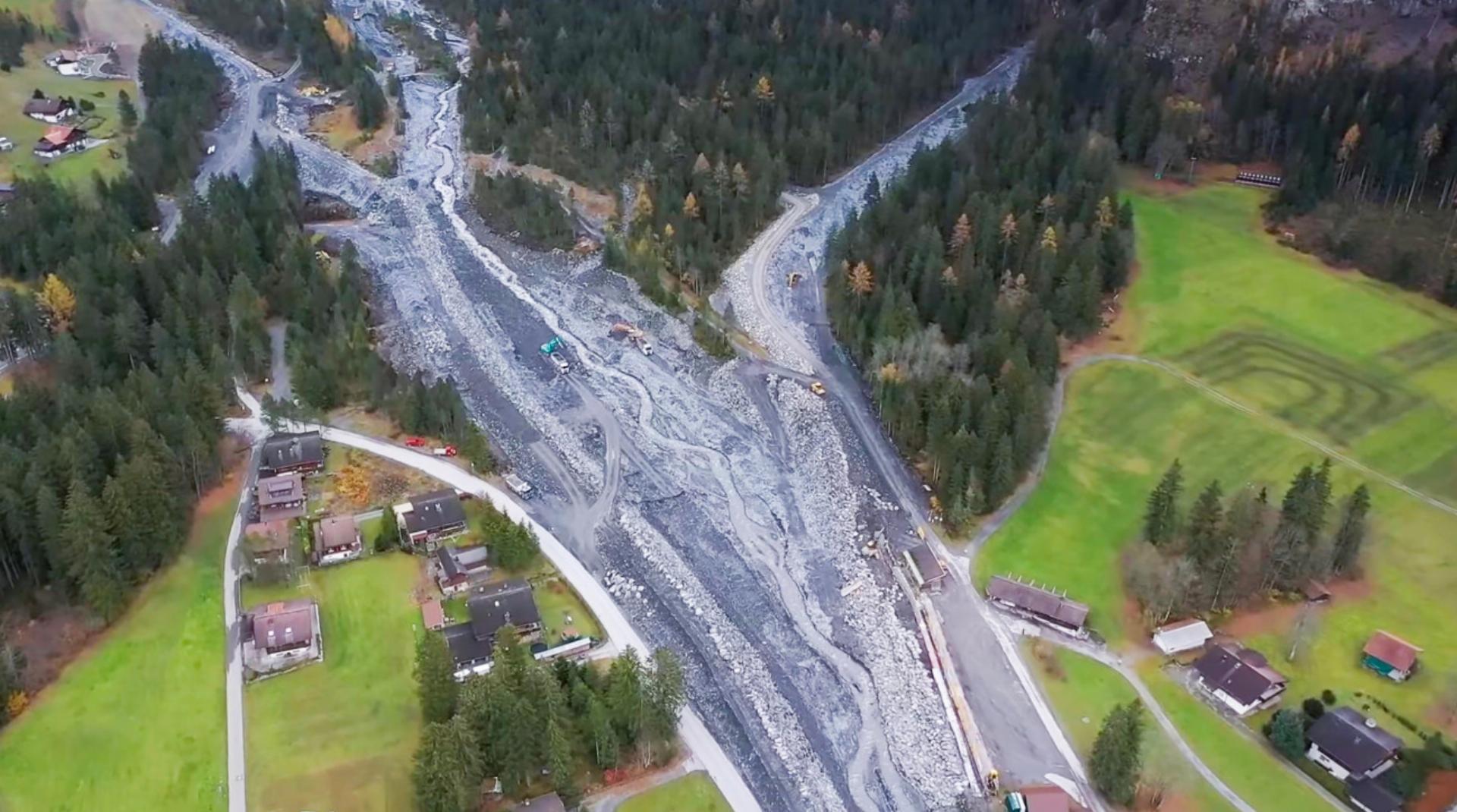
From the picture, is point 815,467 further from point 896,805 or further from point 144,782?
point 144,782

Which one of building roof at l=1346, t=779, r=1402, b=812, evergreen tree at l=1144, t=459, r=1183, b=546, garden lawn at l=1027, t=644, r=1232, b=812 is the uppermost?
evergreen tree at l=1144, t=459, r=1183, b=546

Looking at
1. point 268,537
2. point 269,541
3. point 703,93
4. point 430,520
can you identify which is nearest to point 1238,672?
point 430,520

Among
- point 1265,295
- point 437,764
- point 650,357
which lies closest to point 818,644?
point 437,764

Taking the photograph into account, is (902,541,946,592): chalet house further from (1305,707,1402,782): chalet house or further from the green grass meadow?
(1305,707,1402,782): chalet house

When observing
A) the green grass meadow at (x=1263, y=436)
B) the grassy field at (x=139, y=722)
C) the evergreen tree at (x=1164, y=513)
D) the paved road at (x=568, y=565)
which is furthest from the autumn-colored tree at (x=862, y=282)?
the grassy field at (x=139, y=722)

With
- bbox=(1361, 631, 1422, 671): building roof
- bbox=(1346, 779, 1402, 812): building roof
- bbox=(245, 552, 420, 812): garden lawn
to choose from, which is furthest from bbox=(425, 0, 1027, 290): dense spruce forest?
bbox=(1346, 779, 1402, 812): building roof

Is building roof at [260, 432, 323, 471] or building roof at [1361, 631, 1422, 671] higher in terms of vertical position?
building roof at [260, 432, 323, 471]
